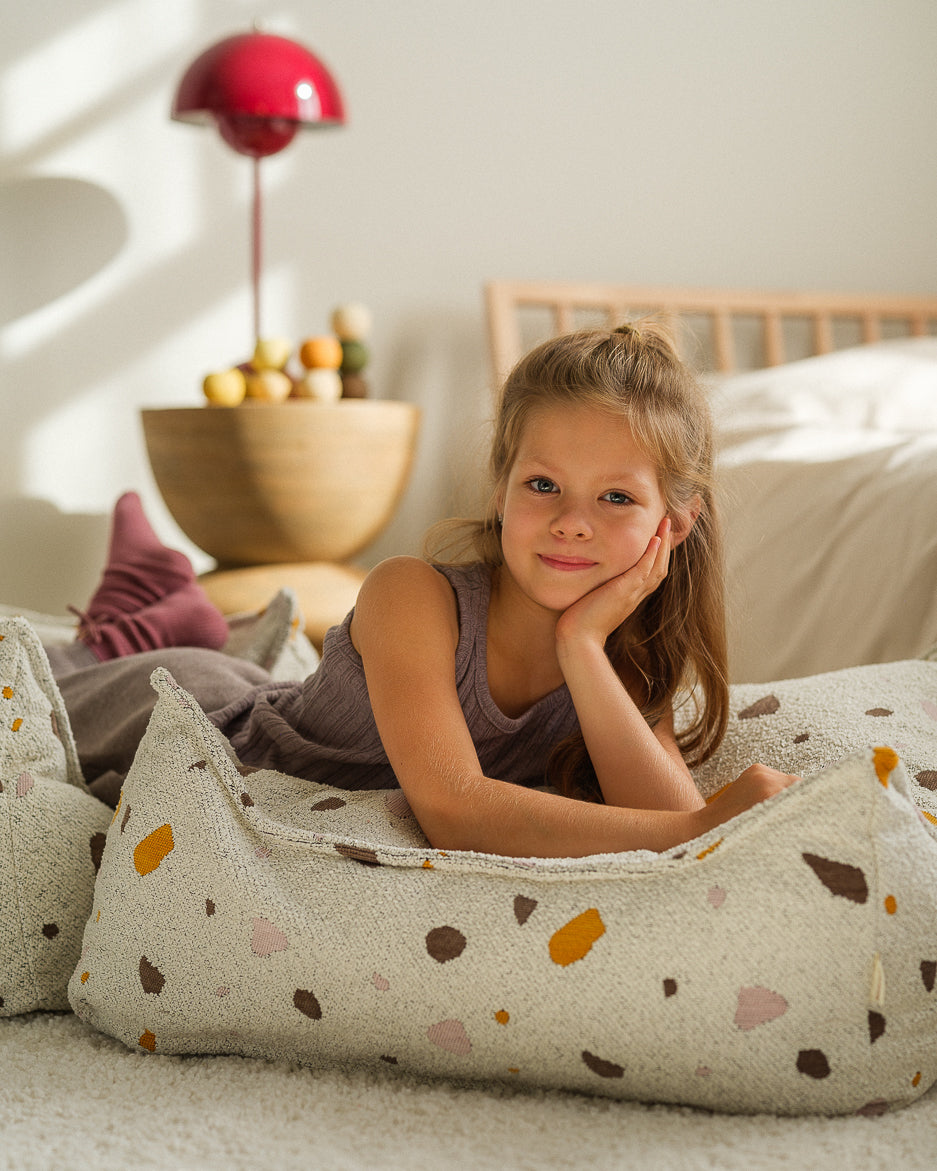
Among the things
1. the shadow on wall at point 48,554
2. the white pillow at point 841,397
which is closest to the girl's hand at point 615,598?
the white pillow at point 841,397

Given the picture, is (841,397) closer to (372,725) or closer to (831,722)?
(831,722)

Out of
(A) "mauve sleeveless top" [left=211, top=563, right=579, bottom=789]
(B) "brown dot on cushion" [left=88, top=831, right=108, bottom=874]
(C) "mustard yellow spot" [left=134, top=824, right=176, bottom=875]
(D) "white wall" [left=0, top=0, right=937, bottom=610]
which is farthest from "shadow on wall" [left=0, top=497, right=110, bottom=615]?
(C) "mustard yellow spot" [left=134, top=824, right=176, bottom=875]

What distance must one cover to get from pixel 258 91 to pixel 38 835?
1419 millimetres

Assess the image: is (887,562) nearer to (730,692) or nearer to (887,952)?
(730,692)

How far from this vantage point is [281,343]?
2.00m

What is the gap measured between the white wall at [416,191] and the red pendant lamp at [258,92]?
335 mm

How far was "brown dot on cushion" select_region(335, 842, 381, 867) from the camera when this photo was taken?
0.66m

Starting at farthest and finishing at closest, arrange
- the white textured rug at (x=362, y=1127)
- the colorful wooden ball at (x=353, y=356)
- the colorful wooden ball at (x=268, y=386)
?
the colorful wooden ball at (x=353, y=356) → the colorful wooden ball at (x=268, y=386) → the white textured rug at (x=362, y=1127)

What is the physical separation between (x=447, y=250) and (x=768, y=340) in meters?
0.72

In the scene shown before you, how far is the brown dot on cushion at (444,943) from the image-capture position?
0.62m

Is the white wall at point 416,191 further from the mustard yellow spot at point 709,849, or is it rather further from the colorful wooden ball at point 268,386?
the mustard yellow spot at point 709,849

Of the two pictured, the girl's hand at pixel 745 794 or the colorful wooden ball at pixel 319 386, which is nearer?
the girl's hand at pixel 745 794

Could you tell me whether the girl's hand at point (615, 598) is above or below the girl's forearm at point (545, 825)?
above

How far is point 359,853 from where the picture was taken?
66cm
